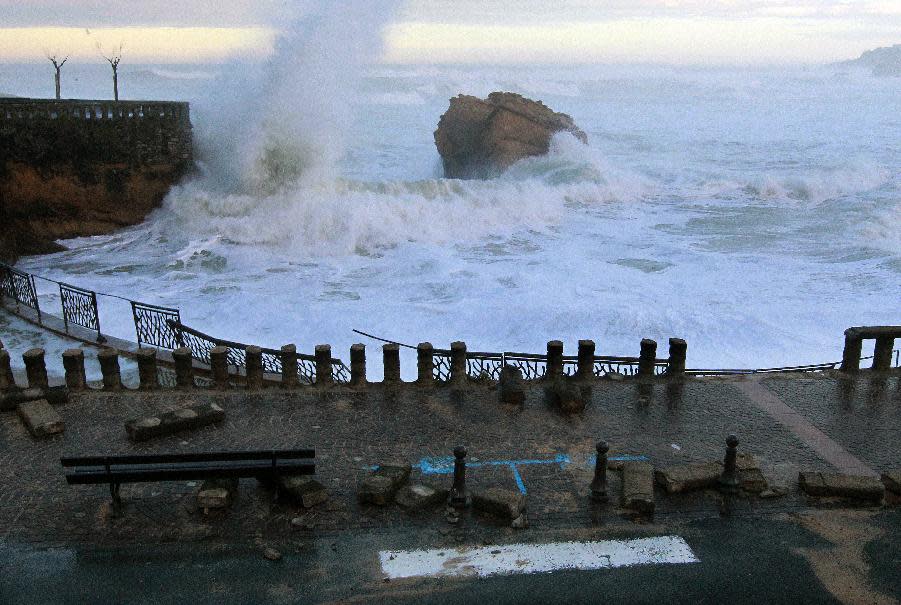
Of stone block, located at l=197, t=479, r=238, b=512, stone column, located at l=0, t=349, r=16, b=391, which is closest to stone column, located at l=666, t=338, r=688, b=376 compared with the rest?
stone block, located at l=197, t=479, r=238, b=512

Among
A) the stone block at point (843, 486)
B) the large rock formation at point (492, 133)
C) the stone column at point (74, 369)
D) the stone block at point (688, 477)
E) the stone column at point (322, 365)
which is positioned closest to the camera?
the stone block at point (843, 486)

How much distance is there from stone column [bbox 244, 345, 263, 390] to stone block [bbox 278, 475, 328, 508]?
3.23 meters

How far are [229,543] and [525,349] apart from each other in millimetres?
11686

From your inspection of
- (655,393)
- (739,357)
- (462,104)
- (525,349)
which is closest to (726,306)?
(739,357)

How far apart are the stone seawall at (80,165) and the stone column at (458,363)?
21777 mm

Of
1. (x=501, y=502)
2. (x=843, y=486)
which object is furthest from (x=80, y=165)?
(x=843, y=486)

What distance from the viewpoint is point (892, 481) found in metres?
8.91

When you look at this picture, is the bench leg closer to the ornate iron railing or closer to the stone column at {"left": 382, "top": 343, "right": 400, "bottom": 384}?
the stone column at {"left": 382, "top": 343, "right": 400, "bottom": 384}

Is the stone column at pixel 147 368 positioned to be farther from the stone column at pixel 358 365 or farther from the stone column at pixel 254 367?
the stone column at pixel 358 365

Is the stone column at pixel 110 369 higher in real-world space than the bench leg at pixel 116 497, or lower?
higher

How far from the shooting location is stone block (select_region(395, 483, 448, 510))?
862 centimetres

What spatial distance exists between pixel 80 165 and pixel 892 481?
98.3 ft

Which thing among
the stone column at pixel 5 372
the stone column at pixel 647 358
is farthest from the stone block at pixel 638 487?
the stone column at pixel 5 372

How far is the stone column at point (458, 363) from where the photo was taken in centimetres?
1174
